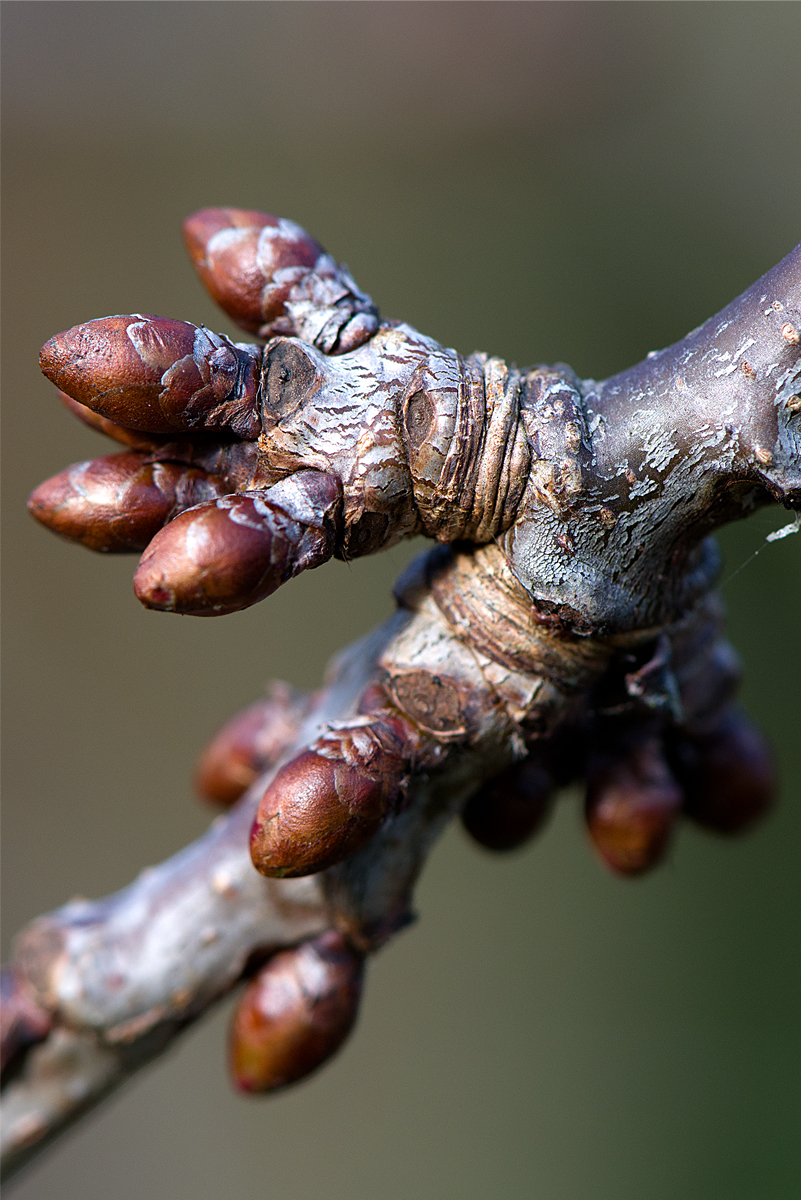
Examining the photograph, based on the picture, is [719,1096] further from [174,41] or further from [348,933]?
[174,41]

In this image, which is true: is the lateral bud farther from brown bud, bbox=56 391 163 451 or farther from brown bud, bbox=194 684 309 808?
brown bud, bbox=194 684 309 808

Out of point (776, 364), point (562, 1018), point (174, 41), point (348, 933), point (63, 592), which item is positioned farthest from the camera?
point (562, 1018)

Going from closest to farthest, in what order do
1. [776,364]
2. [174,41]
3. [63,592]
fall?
[776,364], [174,41], [63,592]

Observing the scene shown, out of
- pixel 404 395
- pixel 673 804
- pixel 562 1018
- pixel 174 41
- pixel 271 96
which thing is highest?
pixel 174 41

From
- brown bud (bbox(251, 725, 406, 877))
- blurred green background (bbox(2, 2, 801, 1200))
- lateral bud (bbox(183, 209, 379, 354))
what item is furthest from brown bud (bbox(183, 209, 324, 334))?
blurred green background (bbox(2, 2, 801, 1200))

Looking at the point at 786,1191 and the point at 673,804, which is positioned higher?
the point at 673,804

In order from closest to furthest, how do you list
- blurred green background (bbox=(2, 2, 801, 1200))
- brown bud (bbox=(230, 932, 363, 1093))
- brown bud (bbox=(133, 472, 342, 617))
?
brown bud (bbox=(133, 472, 342, 617)), brown bud (bbox=(230, 932, 363, 1093)), blurred green background (bbox=(2, 2, 801, 1200))

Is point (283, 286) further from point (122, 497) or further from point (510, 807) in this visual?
point (510, 807)

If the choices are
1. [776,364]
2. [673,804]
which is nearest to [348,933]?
[673,804]
